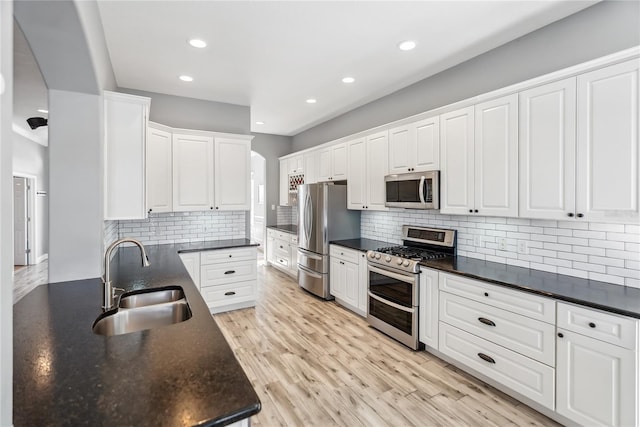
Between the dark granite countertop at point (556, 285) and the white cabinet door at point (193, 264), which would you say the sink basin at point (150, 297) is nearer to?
the white cabinet door at point (193, 264)

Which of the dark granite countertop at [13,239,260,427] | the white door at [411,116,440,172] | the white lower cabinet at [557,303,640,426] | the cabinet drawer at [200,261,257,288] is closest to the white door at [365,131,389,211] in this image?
the white door at [411,116,440,172]

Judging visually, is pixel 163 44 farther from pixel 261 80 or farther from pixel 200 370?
pixel 200 370

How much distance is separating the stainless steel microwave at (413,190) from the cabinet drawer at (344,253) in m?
0.75

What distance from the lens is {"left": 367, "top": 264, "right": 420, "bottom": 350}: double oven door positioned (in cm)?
307

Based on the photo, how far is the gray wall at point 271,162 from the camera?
6641 mm

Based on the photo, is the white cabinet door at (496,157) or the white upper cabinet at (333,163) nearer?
the white cabinet door at (496,157)

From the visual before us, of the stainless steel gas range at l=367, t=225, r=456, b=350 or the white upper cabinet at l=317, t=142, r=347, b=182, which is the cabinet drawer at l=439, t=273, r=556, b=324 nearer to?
the stainless steel gas range at l=367, t=225, r=456, b=350

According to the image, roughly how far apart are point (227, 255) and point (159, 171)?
1.31m

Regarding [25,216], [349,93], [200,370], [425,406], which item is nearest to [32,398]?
[200,370]

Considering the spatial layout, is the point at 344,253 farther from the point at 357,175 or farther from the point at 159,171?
the point at 159,171

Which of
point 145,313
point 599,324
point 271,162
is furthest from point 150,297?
point 271,162

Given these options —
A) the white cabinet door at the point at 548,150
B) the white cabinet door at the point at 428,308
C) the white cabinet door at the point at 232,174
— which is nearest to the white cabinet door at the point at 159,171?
the white cabinet door at the point at 232,174

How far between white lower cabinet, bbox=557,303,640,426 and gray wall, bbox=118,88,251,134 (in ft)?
14.2

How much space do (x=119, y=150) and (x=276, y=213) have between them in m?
4.33
